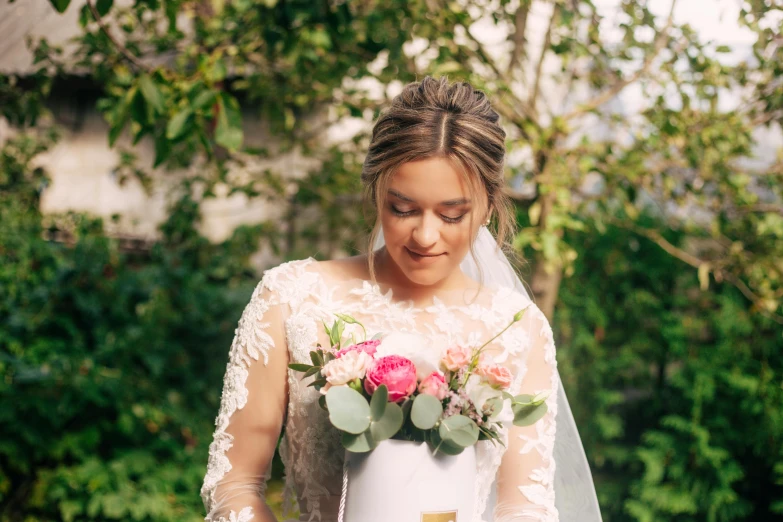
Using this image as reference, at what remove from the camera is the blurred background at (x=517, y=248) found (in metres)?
3.70

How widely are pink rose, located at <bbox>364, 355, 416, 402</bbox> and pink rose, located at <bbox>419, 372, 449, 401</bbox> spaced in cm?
2

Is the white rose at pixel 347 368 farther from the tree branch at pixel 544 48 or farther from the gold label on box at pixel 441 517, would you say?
the tree branch at pixel 544 48

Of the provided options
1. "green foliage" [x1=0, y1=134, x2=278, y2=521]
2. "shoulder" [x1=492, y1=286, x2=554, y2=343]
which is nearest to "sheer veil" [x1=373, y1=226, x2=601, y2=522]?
"shoulder" [x1=492, y1=286, x2=554, y2=343]

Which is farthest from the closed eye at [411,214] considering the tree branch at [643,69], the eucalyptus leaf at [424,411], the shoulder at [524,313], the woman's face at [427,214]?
the tree branch at [643,69]

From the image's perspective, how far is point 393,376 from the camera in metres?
1.45

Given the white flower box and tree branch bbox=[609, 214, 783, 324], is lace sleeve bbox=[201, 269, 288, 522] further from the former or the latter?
tree branch bbox=[609, 214, 783, 324]

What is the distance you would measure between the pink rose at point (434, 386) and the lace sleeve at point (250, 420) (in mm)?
546

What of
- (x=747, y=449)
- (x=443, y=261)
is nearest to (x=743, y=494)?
(x=747, y=449)

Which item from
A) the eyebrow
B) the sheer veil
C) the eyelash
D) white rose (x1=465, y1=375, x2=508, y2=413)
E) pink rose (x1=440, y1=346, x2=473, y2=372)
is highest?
the eyebrow

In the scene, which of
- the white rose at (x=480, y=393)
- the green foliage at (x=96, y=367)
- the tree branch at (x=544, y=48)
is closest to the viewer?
the white rose at (x=480, y=393)

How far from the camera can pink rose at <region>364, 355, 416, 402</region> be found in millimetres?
1446

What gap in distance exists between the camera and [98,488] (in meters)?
4.12

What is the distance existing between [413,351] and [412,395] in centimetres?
15

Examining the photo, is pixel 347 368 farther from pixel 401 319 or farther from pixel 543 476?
pixel 543 476
